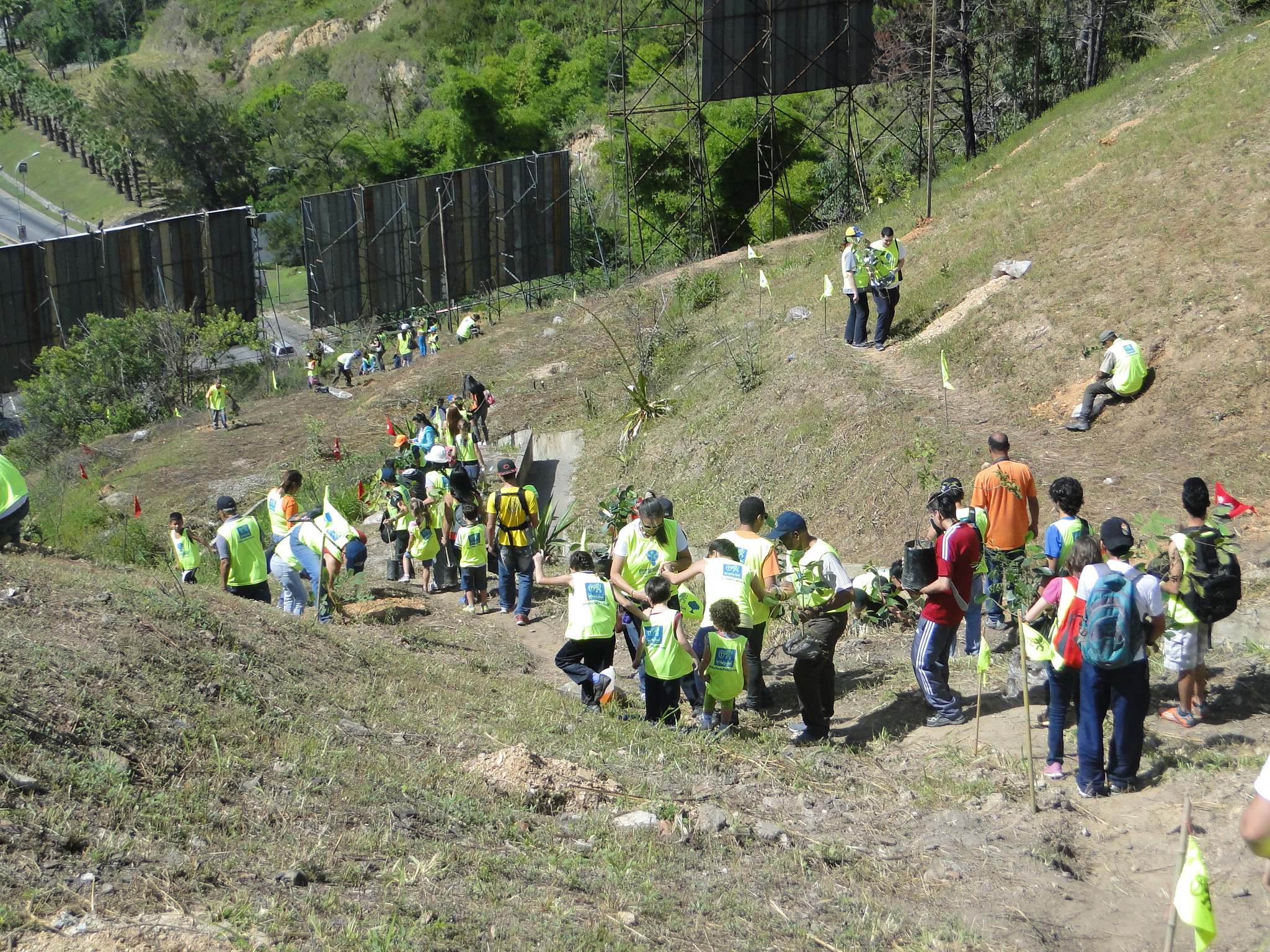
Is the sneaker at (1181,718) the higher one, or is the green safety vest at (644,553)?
the green safety vest at (644,553)

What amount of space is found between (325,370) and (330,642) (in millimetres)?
20877

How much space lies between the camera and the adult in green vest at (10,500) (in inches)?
328

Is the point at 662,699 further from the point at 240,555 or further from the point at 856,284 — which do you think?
the point at 856,284

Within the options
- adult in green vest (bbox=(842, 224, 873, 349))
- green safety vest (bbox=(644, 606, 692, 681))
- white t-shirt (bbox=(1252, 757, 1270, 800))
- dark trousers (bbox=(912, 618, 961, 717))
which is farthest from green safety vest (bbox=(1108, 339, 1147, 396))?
white t-shirt (bbox=(1252, 757, 1270, 800))

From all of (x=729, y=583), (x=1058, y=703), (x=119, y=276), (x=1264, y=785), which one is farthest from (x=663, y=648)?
(x=119, y=276)

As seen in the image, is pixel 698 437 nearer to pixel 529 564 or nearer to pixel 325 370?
pixel 529 564

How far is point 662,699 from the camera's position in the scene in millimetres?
6863

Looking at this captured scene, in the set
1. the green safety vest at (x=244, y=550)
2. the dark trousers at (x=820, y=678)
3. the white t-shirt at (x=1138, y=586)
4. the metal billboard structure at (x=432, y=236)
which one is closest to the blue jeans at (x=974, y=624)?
the dark trousers at (x=820, y=678)

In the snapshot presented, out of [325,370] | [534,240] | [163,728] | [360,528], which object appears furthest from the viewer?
[534,240]

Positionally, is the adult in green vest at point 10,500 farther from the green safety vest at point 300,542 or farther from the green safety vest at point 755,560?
the green safety vest at point 755,560

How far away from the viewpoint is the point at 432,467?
1180 centimetres

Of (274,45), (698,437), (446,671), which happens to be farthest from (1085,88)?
(274,45)

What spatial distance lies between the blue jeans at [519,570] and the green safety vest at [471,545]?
18 cm

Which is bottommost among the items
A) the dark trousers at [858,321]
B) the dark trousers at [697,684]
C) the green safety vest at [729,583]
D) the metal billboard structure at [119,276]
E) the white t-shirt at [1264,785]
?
the dark trousers at [697,684]
